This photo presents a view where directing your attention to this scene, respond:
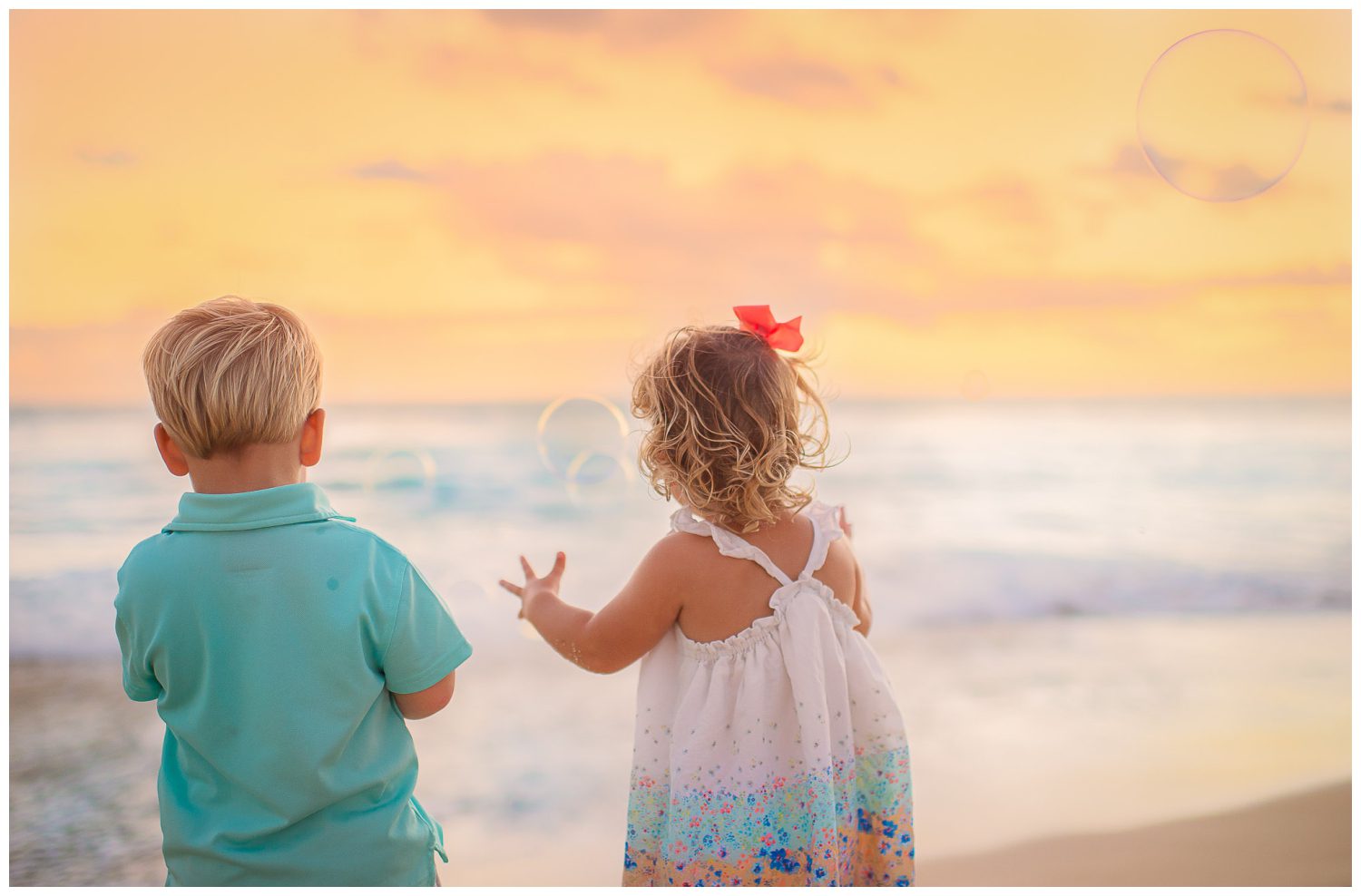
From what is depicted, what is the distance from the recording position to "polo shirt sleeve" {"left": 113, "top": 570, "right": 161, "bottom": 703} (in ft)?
5.54

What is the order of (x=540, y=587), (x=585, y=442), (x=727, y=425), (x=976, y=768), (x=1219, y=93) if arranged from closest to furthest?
(x=727, y=425), (x=540, y=587), (x=585, y=442), (x=976, y=768), (x=1219, y=93)

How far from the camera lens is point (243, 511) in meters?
1.66

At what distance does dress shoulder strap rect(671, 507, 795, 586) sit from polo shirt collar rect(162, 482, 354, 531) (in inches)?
29.6

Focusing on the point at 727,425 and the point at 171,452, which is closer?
the point at 171,452

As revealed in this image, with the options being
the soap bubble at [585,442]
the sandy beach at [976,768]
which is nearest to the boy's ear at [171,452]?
the soap bubble at [585,442]

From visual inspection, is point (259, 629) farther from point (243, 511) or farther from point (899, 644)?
point (899, 644)

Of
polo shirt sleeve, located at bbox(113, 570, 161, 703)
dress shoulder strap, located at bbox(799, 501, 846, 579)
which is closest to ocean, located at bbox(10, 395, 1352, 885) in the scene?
dress shoulder strap, located at bbox(799, 501, 846, 579)

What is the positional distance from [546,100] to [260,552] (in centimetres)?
1263

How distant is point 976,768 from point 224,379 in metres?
3.42

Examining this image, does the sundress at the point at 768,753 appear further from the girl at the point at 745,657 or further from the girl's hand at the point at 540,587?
the girl's hand at the point at 540,587

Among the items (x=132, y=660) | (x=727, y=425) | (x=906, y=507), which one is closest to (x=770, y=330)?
(x=727, y=425)

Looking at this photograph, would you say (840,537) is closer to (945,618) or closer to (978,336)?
(945,618)

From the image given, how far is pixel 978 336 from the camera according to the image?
18641 millimetres

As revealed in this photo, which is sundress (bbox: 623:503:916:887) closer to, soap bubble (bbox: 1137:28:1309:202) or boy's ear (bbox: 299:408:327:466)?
boy's ear (bbox: 299:408:327:466)
